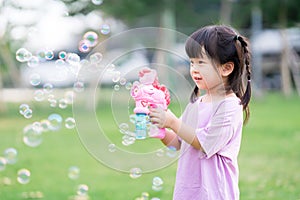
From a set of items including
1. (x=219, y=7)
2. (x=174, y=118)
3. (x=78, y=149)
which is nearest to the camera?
(x=174, y=118)

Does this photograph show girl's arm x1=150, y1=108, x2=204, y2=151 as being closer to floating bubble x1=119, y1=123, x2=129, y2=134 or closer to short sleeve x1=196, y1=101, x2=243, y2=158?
short sleeve x1=196, y1=101, x2=243, y2=158

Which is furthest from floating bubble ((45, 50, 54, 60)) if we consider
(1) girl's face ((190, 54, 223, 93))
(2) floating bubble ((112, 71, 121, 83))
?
(1) girl's face ((190, 54, 223, 93))

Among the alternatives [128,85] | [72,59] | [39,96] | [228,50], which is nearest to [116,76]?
[128,85]

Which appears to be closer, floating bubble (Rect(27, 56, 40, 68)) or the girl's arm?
the girl's arm

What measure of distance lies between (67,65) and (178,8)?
13223 millimetres

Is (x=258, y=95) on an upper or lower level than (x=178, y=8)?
lower

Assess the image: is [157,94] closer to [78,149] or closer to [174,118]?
[174,118]

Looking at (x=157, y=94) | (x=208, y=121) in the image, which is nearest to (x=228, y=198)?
(x=208, y=121)

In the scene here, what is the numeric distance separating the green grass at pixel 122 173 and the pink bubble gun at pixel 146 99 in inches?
12.1

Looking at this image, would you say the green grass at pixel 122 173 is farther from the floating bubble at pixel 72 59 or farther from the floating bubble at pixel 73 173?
the floating bubble at pixel 72 59

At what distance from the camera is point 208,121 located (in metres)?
2.58

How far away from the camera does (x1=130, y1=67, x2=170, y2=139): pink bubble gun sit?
246 cm

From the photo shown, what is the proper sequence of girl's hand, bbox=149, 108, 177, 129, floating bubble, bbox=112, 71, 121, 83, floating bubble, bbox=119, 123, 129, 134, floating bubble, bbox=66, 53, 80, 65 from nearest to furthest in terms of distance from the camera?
girl's hand, bbox=149, 108, 177, 129, floating bubble, bbox=119, 123, 129, 134, floating bubble, bbox=112, 71, 121, 83, floating bubble, bbox=66, 53, 80, 65

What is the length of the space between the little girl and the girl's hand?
0.03 meters
